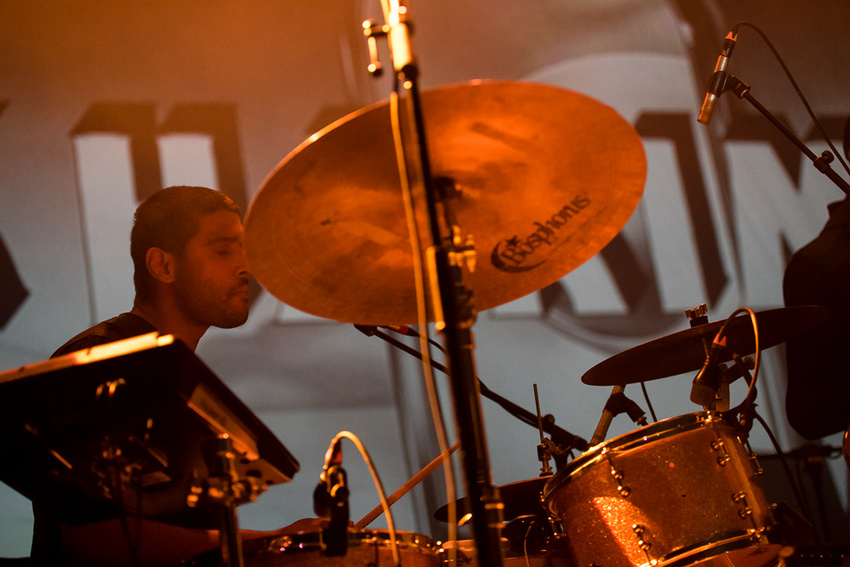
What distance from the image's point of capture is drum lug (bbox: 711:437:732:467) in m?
1.98

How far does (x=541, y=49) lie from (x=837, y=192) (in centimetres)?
165

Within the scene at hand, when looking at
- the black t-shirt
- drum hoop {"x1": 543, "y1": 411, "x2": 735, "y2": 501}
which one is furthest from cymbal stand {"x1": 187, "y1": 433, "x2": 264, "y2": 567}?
the black t-shirt

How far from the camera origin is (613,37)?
12.8ft

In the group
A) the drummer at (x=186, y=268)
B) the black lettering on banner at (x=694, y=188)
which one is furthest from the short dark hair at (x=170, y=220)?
the black lettering on banner at (x=694, y=188)

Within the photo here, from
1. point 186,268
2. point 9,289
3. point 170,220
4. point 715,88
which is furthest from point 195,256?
point 715,88

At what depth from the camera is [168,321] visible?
7.74 feet

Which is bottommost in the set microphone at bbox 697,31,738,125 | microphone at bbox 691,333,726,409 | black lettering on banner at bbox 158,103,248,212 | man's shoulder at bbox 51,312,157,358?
microphone at bbox 691,333,726,409

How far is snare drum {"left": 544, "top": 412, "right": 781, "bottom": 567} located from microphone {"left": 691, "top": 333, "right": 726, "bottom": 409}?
56mm

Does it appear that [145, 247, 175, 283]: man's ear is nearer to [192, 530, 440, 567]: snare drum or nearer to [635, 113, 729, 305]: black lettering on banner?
[192, 530, 440, 567]: snare drum

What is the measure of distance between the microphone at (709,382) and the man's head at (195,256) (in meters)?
1.30

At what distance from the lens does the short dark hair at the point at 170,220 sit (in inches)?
95.6

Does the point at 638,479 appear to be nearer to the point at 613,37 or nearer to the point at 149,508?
the point at 149,508

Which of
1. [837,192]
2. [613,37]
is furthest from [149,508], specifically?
[837,192]

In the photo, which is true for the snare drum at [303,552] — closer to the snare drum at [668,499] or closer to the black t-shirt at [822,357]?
the snare drum at [668,499]
